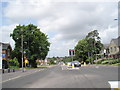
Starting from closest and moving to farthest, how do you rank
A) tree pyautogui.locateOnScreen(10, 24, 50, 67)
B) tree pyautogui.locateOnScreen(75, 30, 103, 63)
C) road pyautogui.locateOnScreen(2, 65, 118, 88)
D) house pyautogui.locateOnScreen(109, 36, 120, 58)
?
road pyautogui.locateOnScreen(2, 65, 118, 88)
tree pyautogui.locateOnScreen(10, 24, 50, 67)
house pyautogui.locateOnScreen(109, 36, 120, 58)
tree pyautogui.locateOnScreen(75, 30, 103, 63)

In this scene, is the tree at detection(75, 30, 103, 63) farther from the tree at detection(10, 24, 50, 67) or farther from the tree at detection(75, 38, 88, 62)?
the tree at detection(10, 24, 50, 67)

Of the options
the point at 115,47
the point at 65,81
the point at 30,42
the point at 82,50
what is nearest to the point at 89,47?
the point at 82,50

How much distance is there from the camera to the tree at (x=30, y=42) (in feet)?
216

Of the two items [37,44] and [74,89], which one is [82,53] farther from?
[74,89]

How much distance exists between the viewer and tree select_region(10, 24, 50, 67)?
216ft

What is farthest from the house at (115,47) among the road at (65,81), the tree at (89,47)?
the road at (65,81)

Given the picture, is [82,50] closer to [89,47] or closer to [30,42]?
[89,47]

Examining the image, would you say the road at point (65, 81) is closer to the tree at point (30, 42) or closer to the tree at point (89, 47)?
the tree at point (30, 42)

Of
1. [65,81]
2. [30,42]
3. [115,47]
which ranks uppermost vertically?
[30,42]

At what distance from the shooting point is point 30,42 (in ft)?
219

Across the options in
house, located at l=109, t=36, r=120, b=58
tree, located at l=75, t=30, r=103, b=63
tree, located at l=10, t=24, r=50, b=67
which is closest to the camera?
tree, located at l=10, t=24, r=50, b=67

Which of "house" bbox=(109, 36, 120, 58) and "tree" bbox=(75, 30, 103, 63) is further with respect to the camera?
"tree" bbox=(75, 30, 103, 63)

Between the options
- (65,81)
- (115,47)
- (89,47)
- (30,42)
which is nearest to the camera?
(65,81)

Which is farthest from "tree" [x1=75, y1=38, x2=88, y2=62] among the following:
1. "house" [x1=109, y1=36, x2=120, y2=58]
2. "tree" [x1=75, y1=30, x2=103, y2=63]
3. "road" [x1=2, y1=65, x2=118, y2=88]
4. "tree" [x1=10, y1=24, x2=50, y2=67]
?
"road" [x1=2, y1=65, x2=118, y2=88]
